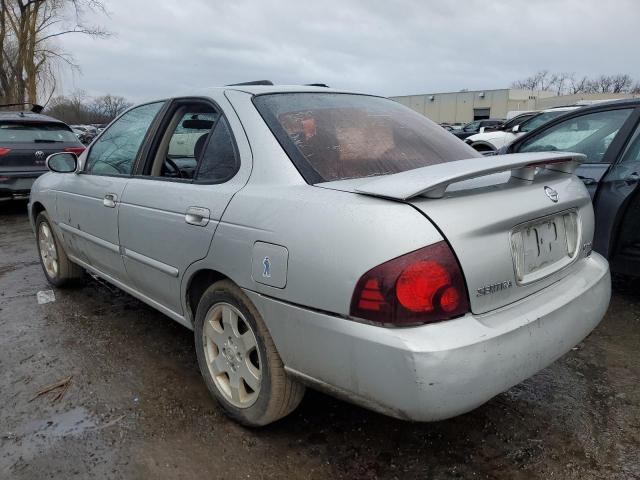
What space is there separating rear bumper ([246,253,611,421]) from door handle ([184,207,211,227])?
0.47 metres

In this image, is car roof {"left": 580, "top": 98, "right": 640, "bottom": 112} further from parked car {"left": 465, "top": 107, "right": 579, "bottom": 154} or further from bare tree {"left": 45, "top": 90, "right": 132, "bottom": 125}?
bare tree {"left": 45, "top": 90, "right": 132, "bottom": 125}

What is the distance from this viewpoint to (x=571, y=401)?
2.58 m

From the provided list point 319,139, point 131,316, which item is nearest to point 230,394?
point 319,139

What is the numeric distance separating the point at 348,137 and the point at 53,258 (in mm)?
3203

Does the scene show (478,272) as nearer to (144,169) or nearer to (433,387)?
(433,387)

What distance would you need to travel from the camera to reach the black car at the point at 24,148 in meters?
7.71

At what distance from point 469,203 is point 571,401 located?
1.45 metres

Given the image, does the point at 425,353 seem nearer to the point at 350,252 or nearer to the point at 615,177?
the point at 350,252

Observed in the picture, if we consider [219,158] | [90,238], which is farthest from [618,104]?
[90,238]

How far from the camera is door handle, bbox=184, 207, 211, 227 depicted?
7.54 ft

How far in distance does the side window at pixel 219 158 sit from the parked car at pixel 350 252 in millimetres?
11

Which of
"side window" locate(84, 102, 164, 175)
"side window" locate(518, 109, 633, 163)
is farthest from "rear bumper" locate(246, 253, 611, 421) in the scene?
"side window" locate(518, 109, 633, 163)

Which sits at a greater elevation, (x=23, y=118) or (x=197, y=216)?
(x=23, y=118)

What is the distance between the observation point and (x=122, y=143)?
340cm
